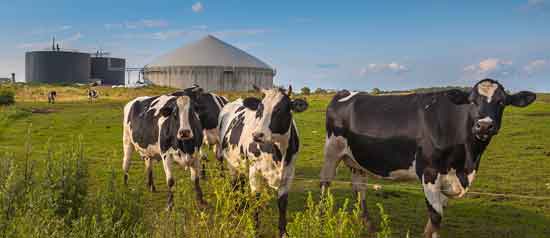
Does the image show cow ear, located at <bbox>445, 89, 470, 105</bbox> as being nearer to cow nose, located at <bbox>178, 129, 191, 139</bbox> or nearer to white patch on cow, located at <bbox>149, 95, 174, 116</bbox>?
cow nose, located at <bbox>178, 129, 191, 139</bbox>

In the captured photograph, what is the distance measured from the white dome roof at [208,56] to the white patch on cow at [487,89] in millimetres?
75714

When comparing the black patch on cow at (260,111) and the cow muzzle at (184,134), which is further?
the cow muzzle at (184,134)

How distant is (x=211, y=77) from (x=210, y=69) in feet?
3.66

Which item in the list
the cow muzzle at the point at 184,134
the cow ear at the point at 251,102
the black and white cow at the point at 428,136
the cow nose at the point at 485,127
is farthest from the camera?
the cow muzzle at the point at 184,134

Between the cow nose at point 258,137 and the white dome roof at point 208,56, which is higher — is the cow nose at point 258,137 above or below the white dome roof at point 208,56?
below

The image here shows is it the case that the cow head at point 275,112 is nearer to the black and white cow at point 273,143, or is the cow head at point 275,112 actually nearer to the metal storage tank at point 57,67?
the black and white cow at point 273,143

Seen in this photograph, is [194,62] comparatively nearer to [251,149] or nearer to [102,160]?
[102,160]

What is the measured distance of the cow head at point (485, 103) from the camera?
22.4ft

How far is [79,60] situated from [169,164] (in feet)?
270

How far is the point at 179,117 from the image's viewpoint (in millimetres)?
9922

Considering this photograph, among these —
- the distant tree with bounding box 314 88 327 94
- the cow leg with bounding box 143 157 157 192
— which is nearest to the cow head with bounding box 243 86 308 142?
the cow leg with bounding box 143 157 157 192

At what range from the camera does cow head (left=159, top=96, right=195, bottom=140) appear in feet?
31.3

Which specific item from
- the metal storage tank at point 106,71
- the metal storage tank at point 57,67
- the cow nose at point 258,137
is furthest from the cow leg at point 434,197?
the metal storage tank at point 106,71

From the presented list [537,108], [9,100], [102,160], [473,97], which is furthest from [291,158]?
[9,100]
